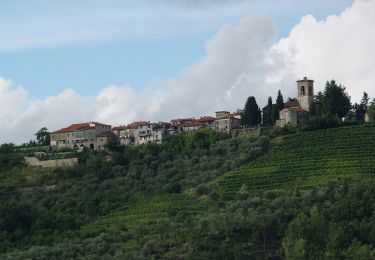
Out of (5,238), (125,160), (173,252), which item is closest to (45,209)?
(5,238)

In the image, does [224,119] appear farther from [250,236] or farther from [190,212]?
[250,236]

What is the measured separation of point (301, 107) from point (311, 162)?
52.4 feet

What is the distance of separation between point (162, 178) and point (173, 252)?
21846mm

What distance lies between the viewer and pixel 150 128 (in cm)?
10031

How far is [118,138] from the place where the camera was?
101562mm

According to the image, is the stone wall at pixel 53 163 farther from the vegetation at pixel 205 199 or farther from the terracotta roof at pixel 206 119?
the terracotta roof at pixel 206 119

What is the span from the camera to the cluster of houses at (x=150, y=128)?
3738 inches

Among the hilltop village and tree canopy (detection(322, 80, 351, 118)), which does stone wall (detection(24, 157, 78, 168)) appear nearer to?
the hilltop village

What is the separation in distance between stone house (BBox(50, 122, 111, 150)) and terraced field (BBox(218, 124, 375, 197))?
80.6 feet

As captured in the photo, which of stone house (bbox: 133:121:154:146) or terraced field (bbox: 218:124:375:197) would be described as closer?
terraced field (bbox: 218:124:375:197)

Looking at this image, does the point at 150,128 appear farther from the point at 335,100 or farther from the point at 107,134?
the point at 335,100

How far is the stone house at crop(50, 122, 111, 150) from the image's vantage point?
102m

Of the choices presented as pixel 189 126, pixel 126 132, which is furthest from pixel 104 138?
pixel 189 126

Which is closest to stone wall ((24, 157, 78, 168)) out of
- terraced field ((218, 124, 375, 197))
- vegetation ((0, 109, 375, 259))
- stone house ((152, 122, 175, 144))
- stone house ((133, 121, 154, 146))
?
vegetation ((0, 109, 375, 259))
